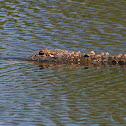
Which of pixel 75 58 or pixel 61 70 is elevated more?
pixel 75 58

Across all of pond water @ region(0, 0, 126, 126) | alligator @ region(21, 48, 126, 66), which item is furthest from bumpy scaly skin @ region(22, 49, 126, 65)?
pond water @ region(0, 0, 126, 126)

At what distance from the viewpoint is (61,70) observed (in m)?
14.7

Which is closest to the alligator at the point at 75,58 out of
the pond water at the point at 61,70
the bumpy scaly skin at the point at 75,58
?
the bumpy scaly skin at the point at 75,58

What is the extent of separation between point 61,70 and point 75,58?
182cm

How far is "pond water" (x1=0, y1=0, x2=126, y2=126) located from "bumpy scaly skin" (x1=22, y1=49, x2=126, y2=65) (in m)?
0.76

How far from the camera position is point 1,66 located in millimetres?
15430

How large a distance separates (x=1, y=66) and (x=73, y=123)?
6843mm

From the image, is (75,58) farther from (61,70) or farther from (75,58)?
(61,70)

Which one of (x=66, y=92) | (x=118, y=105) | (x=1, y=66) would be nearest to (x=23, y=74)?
(x=1, y=66)

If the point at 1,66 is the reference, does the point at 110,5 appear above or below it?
above

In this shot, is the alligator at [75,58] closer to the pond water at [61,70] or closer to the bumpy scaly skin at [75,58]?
the bumpy scaly skin at [75,58]

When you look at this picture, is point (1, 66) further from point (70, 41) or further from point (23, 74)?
point (70, 41)

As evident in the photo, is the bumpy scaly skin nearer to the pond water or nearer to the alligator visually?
the alligator

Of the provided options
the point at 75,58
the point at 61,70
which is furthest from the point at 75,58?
the point at 61,70
